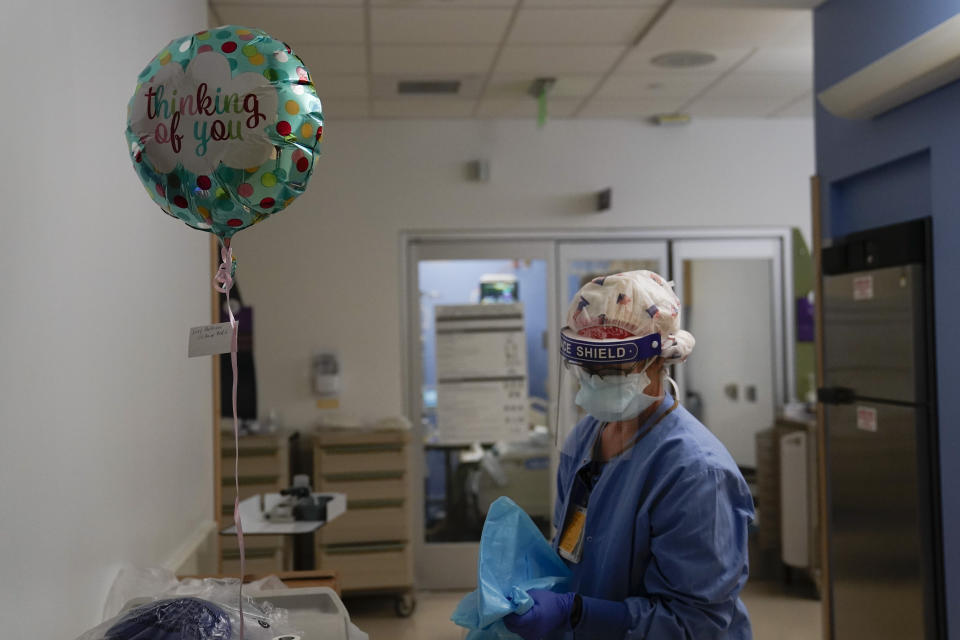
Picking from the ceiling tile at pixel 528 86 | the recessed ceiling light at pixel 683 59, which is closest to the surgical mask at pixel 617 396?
the recessed ceiling light at pixel 683 59

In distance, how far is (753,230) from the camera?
520 centimetres

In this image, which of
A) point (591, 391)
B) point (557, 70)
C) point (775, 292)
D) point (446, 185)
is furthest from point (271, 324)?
point (591, 391)

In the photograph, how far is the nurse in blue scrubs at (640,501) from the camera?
1.55 meters

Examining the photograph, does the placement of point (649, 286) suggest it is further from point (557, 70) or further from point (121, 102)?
point (557, 70)

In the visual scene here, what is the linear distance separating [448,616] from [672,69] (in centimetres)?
322

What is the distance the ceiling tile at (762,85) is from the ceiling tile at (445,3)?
159 cm

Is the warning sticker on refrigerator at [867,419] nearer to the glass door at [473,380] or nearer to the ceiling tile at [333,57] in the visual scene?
the glass door at [473,380]

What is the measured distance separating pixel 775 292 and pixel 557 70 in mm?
2161

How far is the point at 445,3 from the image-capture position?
3.24 meters

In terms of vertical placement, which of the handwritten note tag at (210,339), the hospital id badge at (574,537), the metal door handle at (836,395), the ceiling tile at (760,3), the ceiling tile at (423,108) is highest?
the ceiling tile at (423,108)

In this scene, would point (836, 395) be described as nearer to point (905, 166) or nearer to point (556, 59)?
point (905, 166)

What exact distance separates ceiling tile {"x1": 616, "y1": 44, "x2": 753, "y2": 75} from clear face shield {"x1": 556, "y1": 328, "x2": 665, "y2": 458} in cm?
249

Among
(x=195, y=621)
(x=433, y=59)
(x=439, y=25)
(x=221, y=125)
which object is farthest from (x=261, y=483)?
(x=221, y=125)

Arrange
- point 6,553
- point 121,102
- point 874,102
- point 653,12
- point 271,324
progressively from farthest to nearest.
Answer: point 271,324, point 653,12, point 874,102, point 121,102, point 6,553
